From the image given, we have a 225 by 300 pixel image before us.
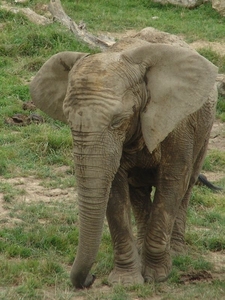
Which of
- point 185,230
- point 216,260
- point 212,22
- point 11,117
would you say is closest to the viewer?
point 216,260

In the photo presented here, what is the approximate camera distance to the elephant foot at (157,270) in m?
5.82

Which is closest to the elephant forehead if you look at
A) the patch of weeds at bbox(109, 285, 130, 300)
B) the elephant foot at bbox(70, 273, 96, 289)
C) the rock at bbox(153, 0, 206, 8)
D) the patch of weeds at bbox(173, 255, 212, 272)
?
the elephant foot at bbox(70, 273, 96, 289)

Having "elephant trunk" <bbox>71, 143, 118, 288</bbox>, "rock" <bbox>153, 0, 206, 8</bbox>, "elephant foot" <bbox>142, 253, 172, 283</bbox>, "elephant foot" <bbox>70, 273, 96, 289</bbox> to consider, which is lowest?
"rock" <bbox>153, 0, 206, 8</bbox>

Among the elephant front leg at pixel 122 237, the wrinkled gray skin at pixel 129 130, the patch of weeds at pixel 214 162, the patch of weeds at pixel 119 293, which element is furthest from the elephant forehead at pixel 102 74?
the patch of weeds at pixel 214 162

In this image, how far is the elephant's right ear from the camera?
5500 mm

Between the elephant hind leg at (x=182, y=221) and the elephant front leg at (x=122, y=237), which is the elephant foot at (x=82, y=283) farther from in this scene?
the elephant hind leg at (x=182, y=221)

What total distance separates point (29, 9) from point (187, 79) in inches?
309

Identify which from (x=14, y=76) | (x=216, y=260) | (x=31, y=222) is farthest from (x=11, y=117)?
(x=216, y=260)

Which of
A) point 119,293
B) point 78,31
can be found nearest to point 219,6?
point 78,31

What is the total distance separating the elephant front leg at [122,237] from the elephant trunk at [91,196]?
0.65 m

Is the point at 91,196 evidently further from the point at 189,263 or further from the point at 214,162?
the point at 214,162

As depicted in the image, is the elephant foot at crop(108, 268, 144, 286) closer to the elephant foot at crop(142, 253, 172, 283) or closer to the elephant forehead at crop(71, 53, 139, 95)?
the elephant foot at crop(142, 253, 172, 283)

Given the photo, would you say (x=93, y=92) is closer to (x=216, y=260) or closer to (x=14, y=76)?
(x=216, y=260)

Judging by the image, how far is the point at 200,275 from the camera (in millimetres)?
5895
